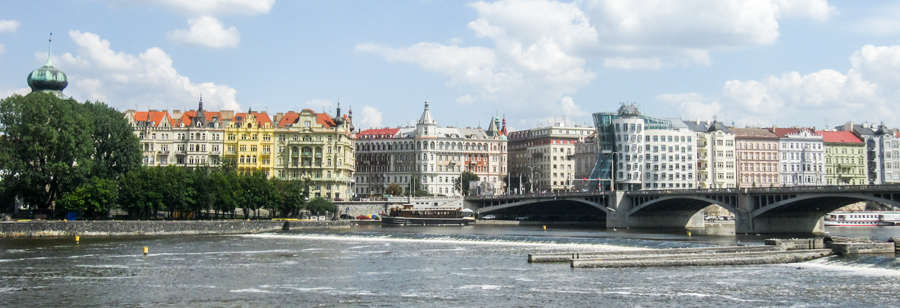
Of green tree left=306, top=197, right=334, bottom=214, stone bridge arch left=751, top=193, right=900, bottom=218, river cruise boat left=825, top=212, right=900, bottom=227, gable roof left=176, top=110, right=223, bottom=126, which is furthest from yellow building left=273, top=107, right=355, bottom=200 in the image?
river cruise boat left=825, top=212, right=900, bottom=227

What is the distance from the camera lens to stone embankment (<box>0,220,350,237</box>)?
101062 mm

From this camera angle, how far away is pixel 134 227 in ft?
352

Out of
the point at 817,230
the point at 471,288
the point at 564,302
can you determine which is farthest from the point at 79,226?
the point at 817,230

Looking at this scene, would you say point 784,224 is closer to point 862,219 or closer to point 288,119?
point 862,219

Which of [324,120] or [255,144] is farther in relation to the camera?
[324,120]

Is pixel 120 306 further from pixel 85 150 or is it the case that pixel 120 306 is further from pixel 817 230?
pixel 817 230

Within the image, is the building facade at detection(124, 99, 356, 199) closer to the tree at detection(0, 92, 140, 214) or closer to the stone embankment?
the stone embankment

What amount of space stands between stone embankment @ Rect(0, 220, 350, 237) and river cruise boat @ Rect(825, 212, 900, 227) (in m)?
89.1

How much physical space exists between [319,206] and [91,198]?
4218cm

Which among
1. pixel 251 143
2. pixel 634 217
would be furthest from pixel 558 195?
pixel 251 143

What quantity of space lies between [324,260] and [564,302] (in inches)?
1152

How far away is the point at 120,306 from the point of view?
47969 mm

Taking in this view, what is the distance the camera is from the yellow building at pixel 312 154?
566 feet

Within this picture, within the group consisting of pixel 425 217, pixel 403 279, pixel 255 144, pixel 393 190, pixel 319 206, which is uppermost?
pixel 255 144
